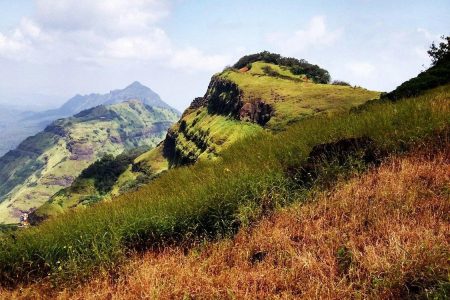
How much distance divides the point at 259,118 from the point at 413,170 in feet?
409

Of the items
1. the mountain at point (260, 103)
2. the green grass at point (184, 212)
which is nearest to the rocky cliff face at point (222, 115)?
the mountain at point (260, 103)

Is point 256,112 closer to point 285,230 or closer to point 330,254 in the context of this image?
point 285,230

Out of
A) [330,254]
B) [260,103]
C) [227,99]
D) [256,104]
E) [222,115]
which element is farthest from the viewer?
[222,115]

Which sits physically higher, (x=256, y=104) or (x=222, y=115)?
(x=256, y=104)

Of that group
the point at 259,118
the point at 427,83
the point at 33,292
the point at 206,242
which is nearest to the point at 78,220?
the point at 33,292

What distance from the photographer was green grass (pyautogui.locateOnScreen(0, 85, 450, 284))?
22.4 feet

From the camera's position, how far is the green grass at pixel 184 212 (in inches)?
269

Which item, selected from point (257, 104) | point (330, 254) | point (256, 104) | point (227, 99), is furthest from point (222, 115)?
point (330, 254)

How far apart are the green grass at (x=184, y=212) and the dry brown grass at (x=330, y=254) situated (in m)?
0.45

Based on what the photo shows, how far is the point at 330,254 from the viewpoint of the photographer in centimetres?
561

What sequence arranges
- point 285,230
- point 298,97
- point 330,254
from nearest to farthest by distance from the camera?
1. point 330,254
2. point 285,230
3. point 298,97

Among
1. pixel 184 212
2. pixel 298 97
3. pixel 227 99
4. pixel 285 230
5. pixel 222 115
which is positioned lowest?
pixel 285 230

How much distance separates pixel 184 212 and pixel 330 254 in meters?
2.87

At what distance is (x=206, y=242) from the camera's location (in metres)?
6.74
